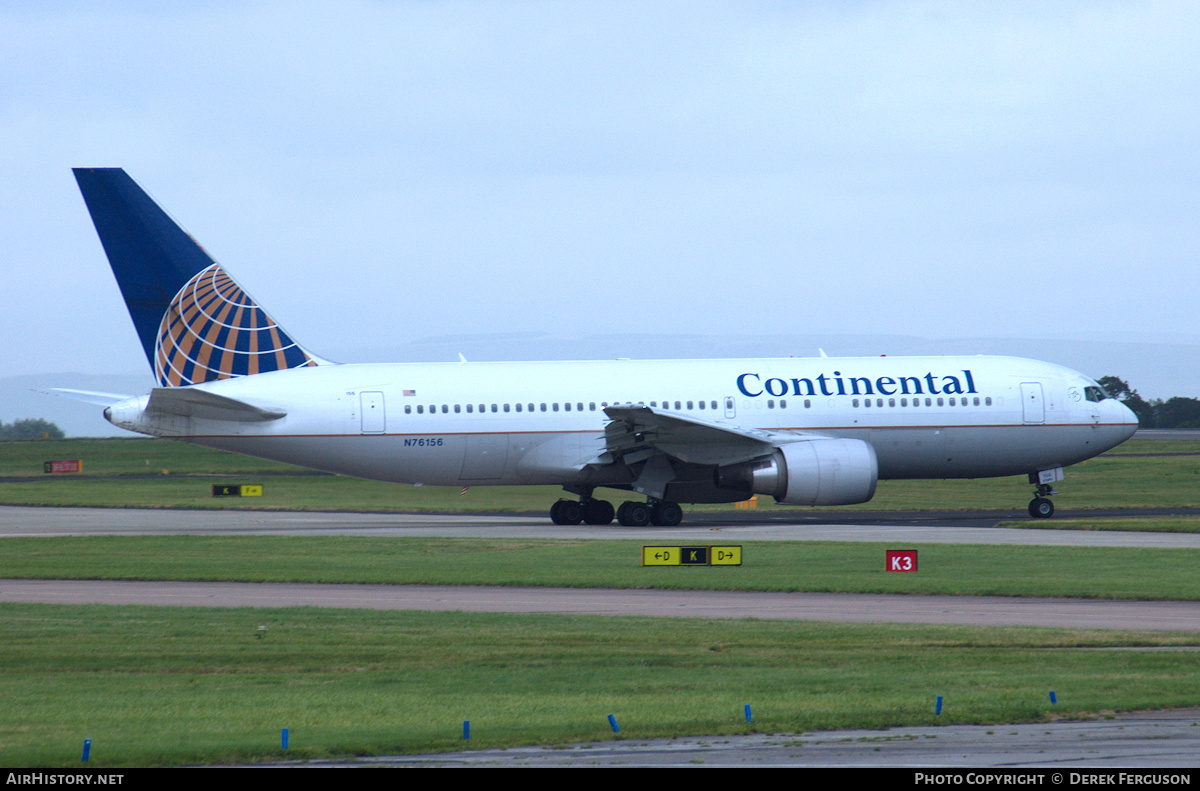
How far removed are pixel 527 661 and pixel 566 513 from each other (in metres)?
21.7

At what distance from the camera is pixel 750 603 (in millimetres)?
20828

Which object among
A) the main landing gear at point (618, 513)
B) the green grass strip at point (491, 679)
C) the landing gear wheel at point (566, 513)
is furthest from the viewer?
the landing gear wheel at point (566, 513)

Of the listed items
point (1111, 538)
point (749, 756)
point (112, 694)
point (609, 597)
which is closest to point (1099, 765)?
point (749, 756)

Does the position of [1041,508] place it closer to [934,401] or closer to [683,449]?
[934,401]

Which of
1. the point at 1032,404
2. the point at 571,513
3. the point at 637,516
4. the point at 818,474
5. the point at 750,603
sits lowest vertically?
the point at 750,603

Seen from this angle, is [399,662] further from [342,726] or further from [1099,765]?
[1099,765]

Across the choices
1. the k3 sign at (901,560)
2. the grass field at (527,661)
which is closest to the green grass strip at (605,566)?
the grass field at (527,661)

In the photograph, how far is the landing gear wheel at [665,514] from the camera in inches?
1404

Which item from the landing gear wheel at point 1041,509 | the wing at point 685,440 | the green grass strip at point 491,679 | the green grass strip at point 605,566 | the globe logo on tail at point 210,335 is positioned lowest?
the green grass strip at point 491,679

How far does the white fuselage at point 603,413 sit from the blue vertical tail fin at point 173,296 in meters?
0.78

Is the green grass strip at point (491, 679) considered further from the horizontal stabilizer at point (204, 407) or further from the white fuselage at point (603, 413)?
the white fuselage at point (603, 413)

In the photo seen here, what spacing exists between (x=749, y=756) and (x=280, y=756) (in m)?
3.90

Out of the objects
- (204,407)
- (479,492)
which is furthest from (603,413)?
(479,492)

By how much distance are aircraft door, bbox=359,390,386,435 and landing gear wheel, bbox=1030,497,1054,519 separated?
18592 mm
